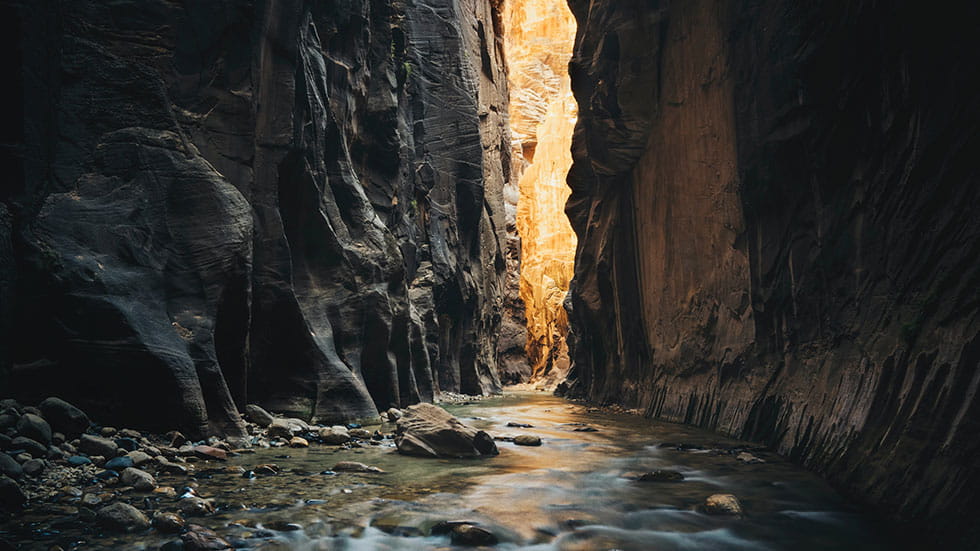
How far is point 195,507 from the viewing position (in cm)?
612

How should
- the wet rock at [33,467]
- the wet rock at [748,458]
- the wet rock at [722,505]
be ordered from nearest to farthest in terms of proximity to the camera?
the wet rock at [33,467]
the wet rock at [722,505]
the wet rock at [748,458]

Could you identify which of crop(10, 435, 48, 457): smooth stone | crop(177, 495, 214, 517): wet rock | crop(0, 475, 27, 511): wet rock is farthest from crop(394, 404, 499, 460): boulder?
crop(0, 475, 27, 511): wet rock

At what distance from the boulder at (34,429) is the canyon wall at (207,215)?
1097 millimetres

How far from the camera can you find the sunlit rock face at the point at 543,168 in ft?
196

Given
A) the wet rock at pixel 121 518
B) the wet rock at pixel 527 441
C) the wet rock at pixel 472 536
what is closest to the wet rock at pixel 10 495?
the wet rock at pixel 121 518

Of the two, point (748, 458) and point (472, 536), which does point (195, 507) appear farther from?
point (748, 458)

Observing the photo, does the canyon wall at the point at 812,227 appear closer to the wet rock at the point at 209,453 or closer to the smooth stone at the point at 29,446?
the wet rock at the point at 209,453


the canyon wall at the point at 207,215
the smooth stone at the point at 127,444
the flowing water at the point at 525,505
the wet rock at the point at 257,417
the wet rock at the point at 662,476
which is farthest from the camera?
the wet rock at the point at 257,417

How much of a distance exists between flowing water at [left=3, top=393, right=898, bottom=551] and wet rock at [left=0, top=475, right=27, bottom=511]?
17.2 inches

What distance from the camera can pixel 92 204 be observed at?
1022 cm

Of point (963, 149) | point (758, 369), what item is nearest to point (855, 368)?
point (963, 149)

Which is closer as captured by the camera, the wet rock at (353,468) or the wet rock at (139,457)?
the wet rock at (139,457)

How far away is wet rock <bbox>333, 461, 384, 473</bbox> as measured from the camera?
9039mm

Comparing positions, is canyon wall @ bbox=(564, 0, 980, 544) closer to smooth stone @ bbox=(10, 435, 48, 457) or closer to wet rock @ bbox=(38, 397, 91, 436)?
smooth stone @ bbox=(10, 435, 48, 457)
